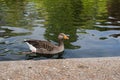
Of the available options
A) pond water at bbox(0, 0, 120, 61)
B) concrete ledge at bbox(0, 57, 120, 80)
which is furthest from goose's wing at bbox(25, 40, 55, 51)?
concrete ledge at bbox(0, 57, 120, 80)

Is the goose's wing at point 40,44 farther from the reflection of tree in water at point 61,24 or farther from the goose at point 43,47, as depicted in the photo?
the reflection of tree in water at point 61,24

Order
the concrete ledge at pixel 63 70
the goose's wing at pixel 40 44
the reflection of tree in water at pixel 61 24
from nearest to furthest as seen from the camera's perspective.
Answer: the concrete ledge at pixel 63 70 → the goose's wing at pixel 40 44 → the reflection of tree in water at pixel 61 24

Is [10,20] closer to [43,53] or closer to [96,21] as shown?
[96,21]

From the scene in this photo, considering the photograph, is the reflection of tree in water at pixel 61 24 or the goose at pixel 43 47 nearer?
the goose at pixel 43 47

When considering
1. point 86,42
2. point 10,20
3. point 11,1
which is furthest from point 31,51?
point 11,1

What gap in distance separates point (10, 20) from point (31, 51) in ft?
22.1

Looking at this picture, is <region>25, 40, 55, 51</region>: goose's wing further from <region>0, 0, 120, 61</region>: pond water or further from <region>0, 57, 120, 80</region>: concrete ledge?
<region>0, 57, 120, 80</region>: concrete ledge

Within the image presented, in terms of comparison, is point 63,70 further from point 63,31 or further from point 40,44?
point 63,31

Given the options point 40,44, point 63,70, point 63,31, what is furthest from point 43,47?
point 63,70

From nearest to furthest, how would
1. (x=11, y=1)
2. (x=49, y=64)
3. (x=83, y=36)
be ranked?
(x=49, y=64)
(x=83, y=36)
(x=11, y=1)

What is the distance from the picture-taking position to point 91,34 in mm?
17328

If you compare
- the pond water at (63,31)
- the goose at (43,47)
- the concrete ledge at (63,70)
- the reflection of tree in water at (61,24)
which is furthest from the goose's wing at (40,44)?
the concrete ledge at (63,70)

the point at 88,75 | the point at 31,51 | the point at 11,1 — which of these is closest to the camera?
the point at 88,75

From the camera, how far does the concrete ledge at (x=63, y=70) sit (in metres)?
8.73
